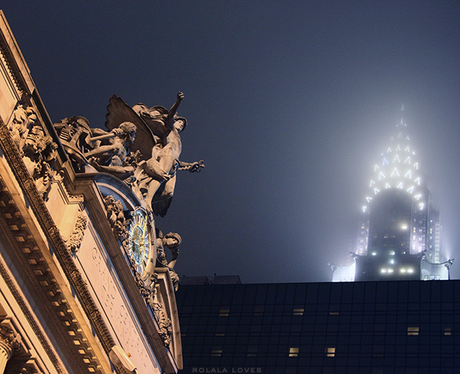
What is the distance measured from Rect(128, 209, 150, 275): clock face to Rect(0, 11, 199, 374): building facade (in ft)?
0.19

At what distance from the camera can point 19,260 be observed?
22547 mm

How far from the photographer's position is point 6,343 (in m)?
21.4

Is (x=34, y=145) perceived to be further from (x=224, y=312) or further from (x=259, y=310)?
(x=224, y=312)

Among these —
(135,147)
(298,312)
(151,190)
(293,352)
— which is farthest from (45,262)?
(298,312)

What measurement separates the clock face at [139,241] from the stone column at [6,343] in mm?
10761

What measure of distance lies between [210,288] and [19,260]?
95249 millimetres

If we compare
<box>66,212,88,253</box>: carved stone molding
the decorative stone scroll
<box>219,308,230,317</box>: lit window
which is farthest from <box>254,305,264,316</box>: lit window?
the decorative stone scroll

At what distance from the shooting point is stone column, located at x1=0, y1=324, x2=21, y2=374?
Answer: 2122 centimetres

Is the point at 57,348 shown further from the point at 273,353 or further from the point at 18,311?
the point at 273,353

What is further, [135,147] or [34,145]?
[135,147]

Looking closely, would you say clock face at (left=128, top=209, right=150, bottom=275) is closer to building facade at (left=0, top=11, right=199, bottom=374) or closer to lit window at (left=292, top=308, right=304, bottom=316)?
building facade at (left=0, top=11, right=199, bottom=374)

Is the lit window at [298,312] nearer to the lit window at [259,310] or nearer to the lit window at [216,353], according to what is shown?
the lit window at [259,310]

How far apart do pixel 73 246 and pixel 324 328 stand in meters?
84.6

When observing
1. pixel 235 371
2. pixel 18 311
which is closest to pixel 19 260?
pixel 18 311
